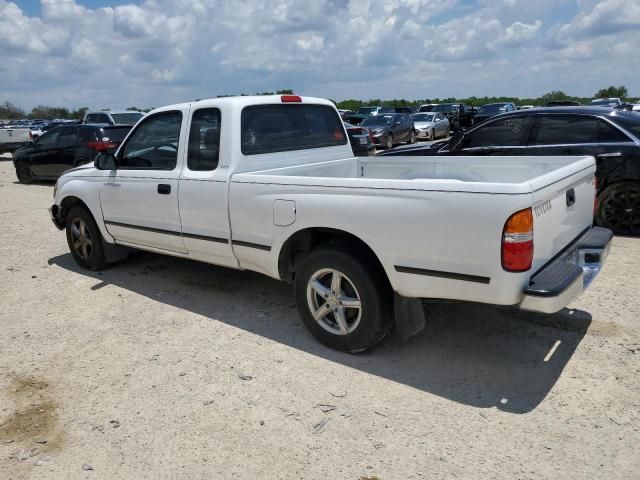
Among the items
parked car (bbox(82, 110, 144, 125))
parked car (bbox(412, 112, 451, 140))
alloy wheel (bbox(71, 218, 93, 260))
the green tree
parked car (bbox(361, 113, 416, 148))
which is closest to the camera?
alloy wheel (bbox(71, 218, 93, 260))

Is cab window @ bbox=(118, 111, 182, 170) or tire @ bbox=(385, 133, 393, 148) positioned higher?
cab window @ bbox=(118, 111, 182, 170)

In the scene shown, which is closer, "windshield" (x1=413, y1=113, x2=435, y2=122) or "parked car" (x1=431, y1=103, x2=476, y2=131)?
"windshield" (x1=413, y1=113, x2=435, y2=122)

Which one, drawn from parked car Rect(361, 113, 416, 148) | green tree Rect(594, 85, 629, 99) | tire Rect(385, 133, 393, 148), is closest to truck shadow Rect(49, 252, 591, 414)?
→ parked car Rect(361, 113, 416, 148)

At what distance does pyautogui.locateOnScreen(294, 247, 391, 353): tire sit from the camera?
11.8 feet

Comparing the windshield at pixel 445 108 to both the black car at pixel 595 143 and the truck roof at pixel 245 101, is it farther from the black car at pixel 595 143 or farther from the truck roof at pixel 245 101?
the truck roof at pixel 245 101

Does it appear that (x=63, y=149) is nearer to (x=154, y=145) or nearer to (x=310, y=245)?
(x=154, y=145)

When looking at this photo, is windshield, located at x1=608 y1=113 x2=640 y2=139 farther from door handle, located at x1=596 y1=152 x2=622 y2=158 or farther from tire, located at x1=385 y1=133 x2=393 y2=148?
tire, located at x1=385 y1=133 x2=393 y2=148

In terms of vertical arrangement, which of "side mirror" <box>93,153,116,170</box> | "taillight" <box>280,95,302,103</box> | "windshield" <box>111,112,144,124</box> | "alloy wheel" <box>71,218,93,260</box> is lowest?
"alloy wheel" <box>71,218,93,260</box>

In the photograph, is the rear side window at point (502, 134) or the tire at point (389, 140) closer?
the rear side window at point (502, 134)

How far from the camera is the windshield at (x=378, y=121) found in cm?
2201

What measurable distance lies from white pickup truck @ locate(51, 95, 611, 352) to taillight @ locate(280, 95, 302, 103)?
0.01m

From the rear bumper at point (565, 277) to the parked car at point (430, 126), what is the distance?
70.3ft

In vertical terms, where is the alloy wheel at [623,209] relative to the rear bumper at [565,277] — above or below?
below

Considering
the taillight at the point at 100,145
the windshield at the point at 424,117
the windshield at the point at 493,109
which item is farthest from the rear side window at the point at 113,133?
the windshield at the point at 493,109
